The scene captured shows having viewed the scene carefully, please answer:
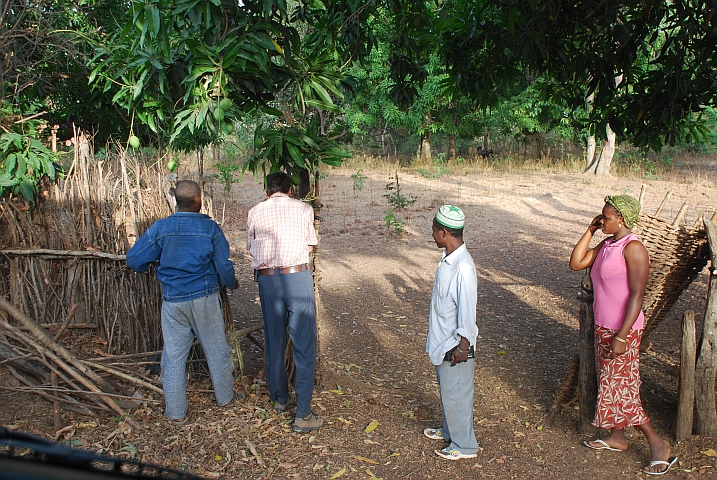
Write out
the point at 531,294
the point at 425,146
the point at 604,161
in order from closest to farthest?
1. the point at 531,294
2. the point at 604,161
3. the point at 425,146

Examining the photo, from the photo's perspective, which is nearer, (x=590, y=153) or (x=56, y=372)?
(x=56, y=372)

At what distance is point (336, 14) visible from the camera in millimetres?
4266

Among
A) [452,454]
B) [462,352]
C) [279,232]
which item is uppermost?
[279,232]

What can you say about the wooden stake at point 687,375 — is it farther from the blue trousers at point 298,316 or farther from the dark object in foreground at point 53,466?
the dark object in foreground at point 53,466

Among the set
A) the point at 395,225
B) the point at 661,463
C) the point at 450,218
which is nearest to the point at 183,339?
the point at 450,218

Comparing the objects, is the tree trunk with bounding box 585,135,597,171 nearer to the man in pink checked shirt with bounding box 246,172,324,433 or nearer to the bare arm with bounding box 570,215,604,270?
the bare arm with bounding box 570,215,604,270

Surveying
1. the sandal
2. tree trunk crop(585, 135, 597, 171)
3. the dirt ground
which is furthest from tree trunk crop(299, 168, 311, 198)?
tree trunk crop(585, 135, 597, 171)

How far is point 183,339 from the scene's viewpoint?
4.18 m

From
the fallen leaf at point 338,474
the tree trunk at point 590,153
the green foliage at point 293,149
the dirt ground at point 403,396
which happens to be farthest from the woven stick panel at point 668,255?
the tree trunk at point 590,153

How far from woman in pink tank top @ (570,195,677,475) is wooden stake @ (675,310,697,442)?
30 centimetres

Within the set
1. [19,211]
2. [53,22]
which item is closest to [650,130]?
[19,211]

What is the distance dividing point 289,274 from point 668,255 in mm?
3053

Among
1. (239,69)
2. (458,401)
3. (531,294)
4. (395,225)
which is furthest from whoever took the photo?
(395,225)

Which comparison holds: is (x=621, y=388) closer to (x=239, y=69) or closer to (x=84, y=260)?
(x=239, y=69)
